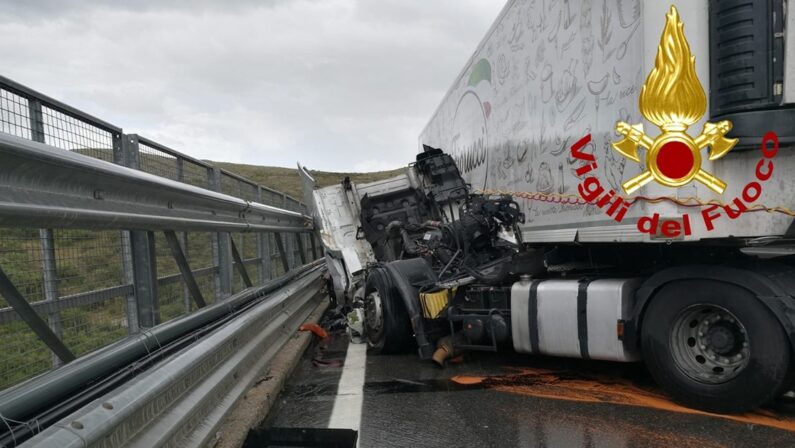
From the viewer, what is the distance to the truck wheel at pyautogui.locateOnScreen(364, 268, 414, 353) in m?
6.56

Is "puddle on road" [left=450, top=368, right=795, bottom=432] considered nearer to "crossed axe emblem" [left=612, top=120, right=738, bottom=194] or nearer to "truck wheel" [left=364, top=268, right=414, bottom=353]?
"truck wheel" [left=364, top=268, right=414, bottom=353]

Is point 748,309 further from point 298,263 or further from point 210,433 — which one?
point 298,263

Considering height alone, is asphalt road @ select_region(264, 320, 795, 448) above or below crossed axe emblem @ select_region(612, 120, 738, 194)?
below

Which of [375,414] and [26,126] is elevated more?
[26,126]

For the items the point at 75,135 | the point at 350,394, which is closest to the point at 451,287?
the point at 350,394

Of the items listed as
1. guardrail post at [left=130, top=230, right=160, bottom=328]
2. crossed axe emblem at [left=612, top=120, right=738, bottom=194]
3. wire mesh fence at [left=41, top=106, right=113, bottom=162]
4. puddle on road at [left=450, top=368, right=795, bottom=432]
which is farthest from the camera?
puddle on road at [left=450, top=368, right=795, bottom=432]

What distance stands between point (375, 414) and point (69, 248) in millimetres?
2433

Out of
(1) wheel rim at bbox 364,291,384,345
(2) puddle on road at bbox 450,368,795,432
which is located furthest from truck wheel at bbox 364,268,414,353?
(2) puddle on road at bbox 450,368,795,432

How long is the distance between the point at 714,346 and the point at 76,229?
4047 millimetres

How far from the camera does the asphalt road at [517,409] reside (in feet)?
12.7

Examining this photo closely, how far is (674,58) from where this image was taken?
412 centimetres

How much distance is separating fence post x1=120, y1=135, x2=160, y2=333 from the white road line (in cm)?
145

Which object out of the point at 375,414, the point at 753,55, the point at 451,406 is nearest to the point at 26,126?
the point at 375,414

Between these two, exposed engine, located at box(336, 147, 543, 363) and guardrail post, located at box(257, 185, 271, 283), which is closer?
exposed engine, located at box(336, 147, 543, 363)
